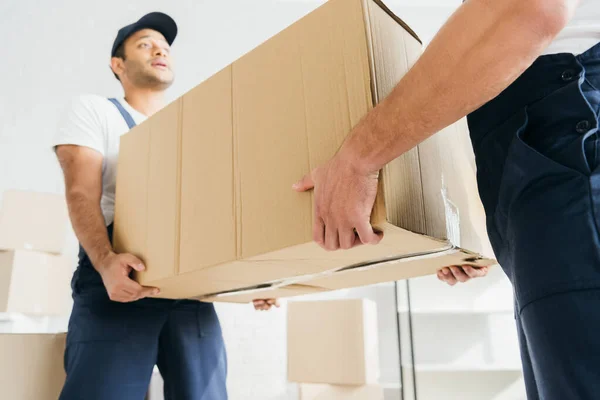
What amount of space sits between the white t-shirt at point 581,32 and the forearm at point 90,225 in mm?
975

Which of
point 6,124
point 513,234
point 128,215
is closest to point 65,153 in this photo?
point 128,215

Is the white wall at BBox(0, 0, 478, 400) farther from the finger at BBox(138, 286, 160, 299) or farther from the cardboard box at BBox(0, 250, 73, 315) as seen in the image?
the finger at BBox(138, 286, 160, 299)

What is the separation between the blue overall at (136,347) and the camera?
1.05 metres

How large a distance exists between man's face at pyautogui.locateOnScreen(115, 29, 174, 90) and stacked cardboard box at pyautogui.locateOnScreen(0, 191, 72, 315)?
0.76 m

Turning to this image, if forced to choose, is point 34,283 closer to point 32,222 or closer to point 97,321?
point 32,222

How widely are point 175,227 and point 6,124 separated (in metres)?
2.12

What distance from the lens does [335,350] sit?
2.19m

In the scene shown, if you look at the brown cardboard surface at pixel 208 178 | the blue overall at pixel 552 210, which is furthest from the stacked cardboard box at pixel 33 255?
the blue overall at pixel 552 210

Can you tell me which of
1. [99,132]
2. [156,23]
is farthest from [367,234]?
[156,23]

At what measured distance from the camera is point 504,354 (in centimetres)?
280

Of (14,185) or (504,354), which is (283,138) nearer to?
(14,185)

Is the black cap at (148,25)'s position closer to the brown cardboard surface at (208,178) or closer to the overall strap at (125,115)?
the overall strap at (125,115)

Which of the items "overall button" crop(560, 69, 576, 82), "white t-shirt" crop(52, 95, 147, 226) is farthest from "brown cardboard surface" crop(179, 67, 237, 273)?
"overall button" crop(560, 69, 576, 82)

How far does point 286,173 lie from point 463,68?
330 mm
